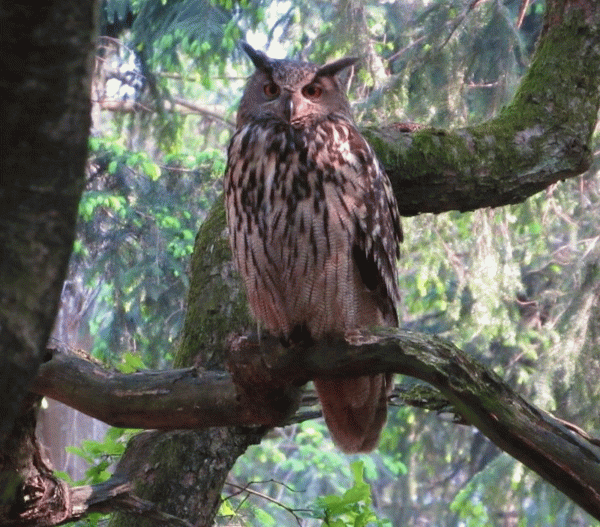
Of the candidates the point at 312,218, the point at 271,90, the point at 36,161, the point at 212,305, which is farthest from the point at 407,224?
the point at 36,161

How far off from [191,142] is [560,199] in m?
8.10

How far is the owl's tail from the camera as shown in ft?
9.97

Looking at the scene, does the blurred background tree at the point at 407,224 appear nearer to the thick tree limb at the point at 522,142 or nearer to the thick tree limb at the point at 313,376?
the thick tree limb at the point at 522,142

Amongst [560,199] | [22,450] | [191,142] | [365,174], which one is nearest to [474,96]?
[560,199]

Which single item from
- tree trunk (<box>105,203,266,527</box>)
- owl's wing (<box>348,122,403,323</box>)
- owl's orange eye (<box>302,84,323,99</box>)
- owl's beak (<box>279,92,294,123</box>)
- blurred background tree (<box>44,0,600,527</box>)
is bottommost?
tree trunk (<box>105,203,266,527</box>)

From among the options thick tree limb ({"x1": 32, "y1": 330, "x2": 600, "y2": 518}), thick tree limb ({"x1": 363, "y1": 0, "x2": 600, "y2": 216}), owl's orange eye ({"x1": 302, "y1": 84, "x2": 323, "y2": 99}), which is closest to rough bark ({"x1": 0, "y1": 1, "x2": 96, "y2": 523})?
thick tree limb ({"x1": 32, "y1": 330, "x2": 600, "y2": 518})

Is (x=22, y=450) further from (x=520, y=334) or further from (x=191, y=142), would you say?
(x=191, y=142)

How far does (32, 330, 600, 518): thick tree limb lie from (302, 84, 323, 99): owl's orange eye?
852 millimetres

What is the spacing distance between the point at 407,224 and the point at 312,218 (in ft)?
10.9

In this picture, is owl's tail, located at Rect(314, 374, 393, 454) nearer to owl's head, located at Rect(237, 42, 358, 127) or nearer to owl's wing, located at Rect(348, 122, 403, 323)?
owl's wing, located at Rect(348, 122, 403, 323)

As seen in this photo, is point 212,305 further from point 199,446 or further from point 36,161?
point 36,161

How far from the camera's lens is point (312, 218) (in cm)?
268

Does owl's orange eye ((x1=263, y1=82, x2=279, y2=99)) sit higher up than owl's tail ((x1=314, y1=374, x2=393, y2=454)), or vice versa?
owl's orange eye ((x1=263, y1=82, x2=279, y2=99))

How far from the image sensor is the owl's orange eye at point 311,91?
2.99 metres
